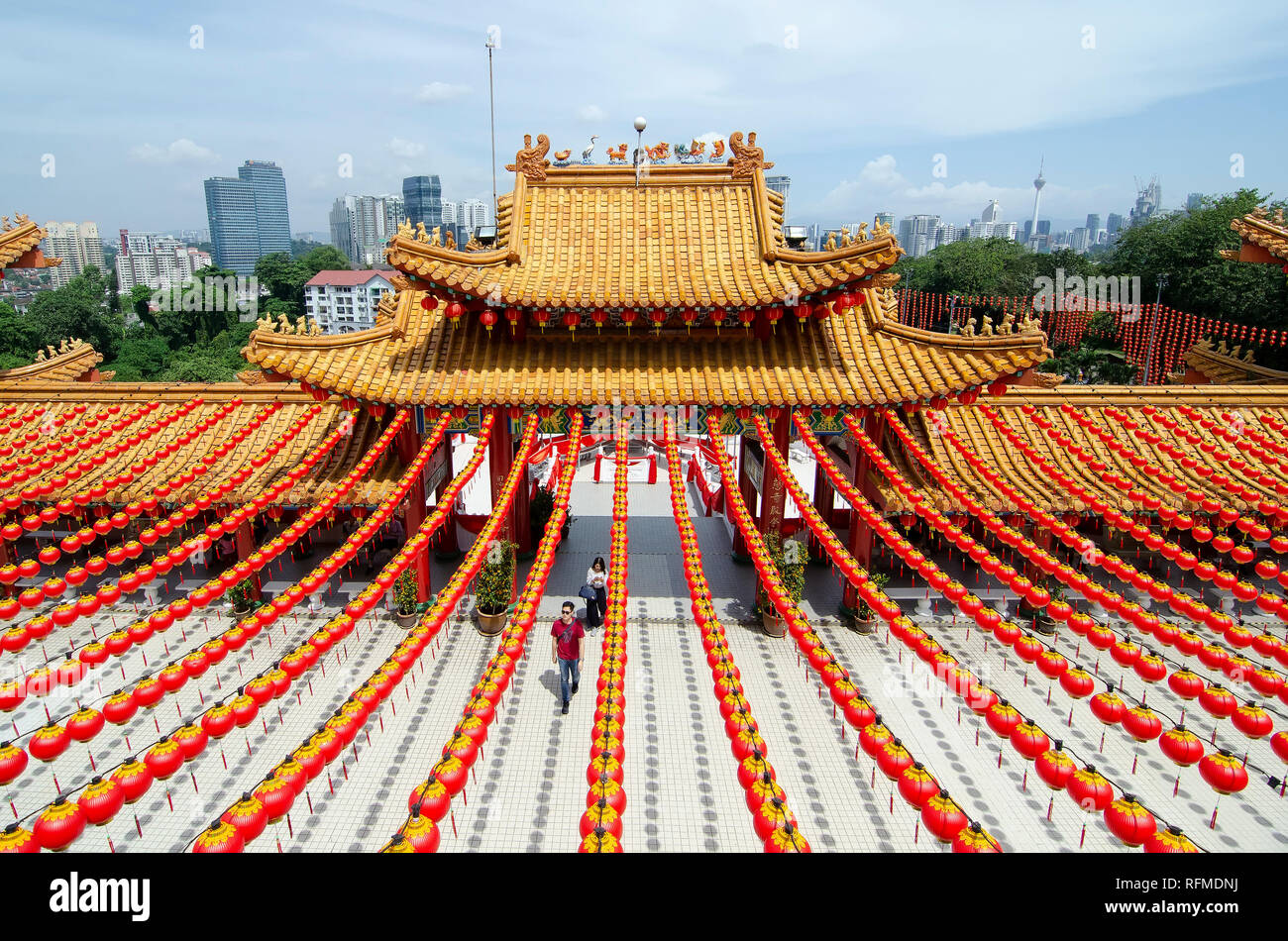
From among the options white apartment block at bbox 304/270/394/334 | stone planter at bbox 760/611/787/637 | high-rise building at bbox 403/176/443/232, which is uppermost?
high-rise building at bbox 403/176/443/232

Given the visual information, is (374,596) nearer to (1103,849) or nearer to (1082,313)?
→ (1103,849)

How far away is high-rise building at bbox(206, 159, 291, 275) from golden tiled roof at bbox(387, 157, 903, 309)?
171 m

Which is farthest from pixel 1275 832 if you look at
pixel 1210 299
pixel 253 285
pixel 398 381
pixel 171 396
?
pixel 253 285

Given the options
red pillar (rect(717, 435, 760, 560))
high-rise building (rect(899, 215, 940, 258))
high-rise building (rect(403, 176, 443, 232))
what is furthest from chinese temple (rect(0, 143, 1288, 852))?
high-rise building (rect(899, 215, 940, 258))

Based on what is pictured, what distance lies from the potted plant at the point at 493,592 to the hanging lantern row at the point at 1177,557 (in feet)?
31.8

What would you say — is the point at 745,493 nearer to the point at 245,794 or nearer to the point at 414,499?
the point at 414,499

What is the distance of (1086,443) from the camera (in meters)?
12.7

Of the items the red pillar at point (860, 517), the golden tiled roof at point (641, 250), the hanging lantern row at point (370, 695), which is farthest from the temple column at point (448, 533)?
the red pillar at point (860, 517)

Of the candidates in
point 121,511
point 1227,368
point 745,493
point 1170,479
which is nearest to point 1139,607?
point 1170,479

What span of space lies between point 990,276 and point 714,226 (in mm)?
52022

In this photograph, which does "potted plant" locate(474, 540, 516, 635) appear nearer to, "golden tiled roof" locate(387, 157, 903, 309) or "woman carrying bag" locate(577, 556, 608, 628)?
"woman carrying bag" locate(577, 556, 608, 628)

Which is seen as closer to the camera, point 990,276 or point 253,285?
point 990,276

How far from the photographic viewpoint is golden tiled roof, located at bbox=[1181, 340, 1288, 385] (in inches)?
612

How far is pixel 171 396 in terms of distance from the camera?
1426 centimetres
